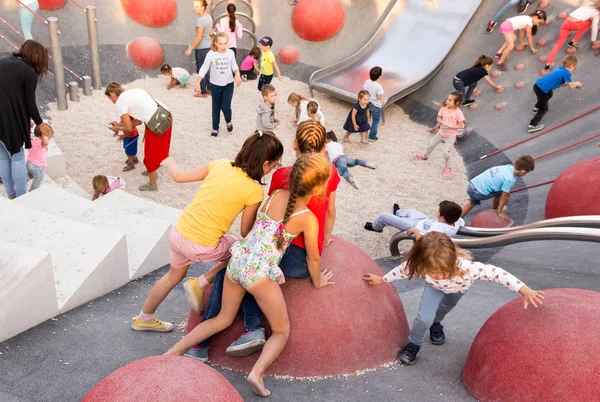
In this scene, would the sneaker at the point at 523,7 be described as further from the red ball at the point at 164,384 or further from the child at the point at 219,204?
the red ball at the point at 164,384

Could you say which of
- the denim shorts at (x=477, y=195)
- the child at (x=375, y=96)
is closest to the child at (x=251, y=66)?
the child at (x=375, y=96)

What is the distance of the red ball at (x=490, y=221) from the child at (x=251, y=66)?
5616 millimetres

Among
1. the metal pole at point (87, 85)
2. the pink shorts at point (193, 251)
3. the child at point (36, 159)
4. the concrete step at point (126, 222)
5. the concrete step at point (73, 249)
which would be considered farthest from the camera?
the metal pole at point (87, 85)

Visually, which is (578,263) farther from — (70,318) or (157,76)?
(157,76)

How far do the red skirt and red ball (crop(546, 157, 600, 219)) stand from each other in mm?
4598

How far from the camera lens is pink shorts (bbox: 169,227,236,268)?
3.58 metres

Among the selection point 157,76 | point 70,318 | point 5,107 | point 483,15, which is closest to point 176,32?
point 157,76

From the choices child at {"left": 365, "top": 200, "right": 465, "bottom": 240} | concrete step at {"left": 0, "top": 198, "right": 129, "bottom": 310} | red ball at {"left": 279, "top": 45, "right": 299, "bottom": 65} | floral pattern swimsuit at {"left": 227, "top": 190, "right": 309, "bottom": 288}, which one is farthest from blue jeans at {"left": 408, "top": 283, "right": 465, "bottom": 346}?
red ball at {"left": 279, "top": 45, "right": 299, "bottom": 65}

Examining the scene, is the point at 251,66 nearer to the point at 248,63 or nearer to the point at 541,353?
the point at 248,63

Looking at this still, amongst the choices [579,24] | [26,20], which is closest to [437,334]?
[579,24]

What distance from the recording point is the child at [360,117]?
896 cm

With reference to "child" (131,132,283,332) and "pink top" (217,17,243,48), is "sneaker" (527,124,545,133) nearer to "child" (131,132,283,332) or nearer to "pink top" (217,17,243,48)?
"pink top" (217,17,243,48)

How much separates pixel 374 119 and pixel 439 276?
6.26m

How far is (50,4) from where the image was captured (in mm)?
10461
